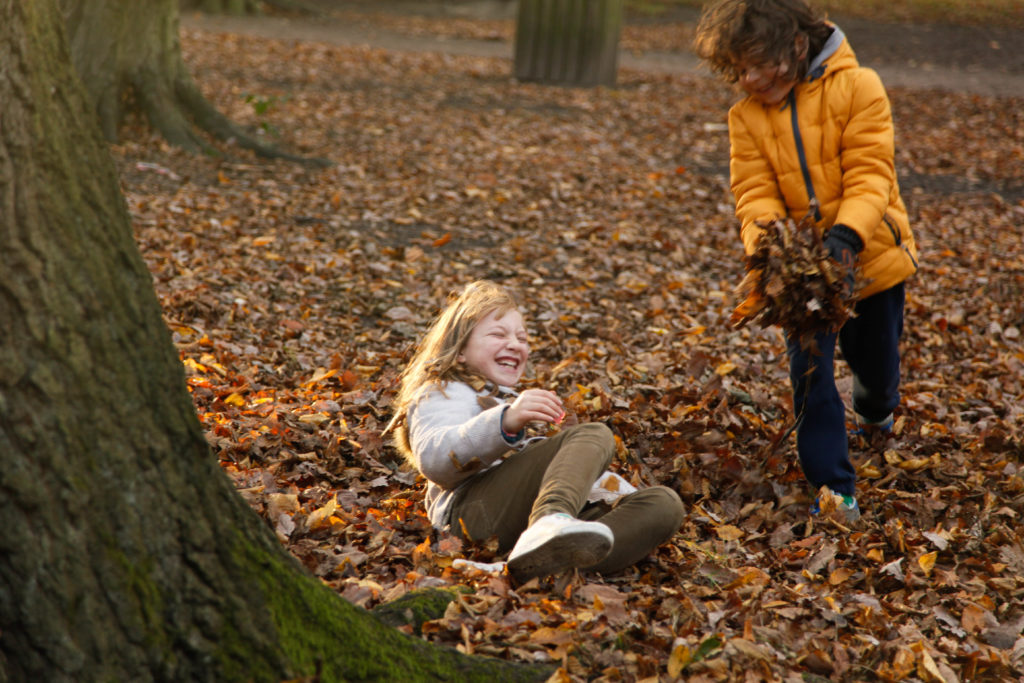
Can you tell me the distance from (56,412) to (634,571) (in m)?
2.05

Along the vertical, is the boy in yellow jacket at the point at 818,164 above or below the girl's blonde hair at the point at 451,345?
above

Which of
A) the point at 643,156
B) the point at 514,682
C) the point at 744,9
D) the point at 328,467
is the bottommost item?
the point at 328,467

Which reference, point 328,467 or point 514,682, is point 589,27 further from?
point 514,682

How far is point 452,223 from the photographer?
27.5 ft

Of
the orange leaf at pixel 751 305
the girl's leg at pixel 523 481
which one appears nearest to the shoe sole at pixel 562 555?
the girl's leg at pixel 523 481

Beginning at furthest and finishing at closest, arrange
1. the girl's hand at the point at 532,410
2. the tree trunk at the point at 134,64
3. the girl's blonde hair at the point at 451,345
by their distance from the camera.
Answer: the tree trunk at the point at 134,64 → the girl's blonde hair at the point at 451,345 → the girl's hand at the point at 532,410

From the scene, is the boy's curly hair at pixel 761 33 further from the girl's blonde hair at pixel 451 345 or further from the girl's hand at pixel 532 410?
the girl's hand at pixel 532 410

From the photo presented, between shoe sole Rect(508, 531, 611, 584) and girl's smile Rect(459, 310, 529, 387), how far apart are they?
0.86 meters

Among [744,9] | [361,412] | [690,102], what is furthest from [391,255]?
[690,102]

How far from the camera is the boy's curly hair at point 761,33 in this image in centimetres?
353

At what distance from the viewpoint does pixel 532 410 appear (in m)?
3.10

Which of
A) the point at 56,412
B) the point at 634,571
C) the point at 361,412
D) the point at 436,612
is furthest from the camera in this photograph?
the point at 361,412

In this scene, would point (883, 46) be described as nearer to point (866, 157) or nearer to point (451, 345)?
point (866, 157)

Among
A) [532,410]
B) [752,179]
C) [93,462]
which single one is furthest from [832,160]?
[93,462]
